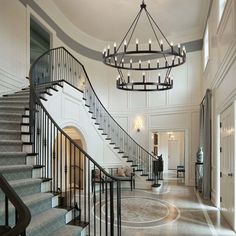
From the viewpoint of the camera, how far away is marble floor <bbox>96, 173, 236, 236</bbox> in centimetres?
493

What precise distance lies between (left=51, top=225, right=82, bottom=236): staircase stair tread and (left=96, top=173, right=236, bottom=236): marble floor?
1.49 meters

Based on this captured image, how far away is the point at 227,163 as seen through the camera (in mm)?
5566

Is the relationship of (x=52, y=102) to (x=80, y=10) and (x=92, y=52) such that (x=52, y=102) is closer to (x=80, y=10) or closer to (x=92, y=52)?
(x=80, y=10)

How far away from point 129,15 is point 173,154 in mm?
10809

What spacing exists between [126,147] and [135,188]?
198 centimetres

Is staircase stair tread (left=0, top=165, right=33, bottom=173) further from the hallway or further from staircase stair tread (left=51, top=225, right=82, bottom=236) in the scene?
the hallway

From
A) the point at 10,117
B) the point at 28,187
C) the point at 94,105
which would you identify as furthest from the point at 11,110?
the point at 94,105

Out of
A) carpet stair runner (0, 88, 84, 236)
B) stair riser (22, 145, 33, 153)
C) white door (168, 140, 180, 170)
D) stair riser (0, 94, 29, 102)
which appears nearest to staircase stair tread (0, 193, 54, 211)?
carpet stair runner (0, 88, 84, 236)

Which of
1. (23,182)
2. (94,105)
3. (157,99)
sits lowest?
(23,182)

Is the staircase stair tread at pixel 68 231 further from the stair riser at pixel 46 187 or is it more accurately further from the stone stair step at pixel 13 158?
the stone stair step at pixel 13 158

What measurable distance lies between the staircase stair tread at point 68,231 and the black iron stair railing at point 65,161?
0.27 m

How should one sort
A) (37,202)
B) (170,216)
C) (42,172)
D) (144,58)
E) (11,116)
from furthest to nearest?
(144,58), (170,216), (11,116), (42,172), (37,202)

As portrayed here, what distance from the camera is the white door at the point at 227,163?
510cm

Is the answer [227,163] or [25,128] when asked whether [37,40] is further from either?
[227,163]
